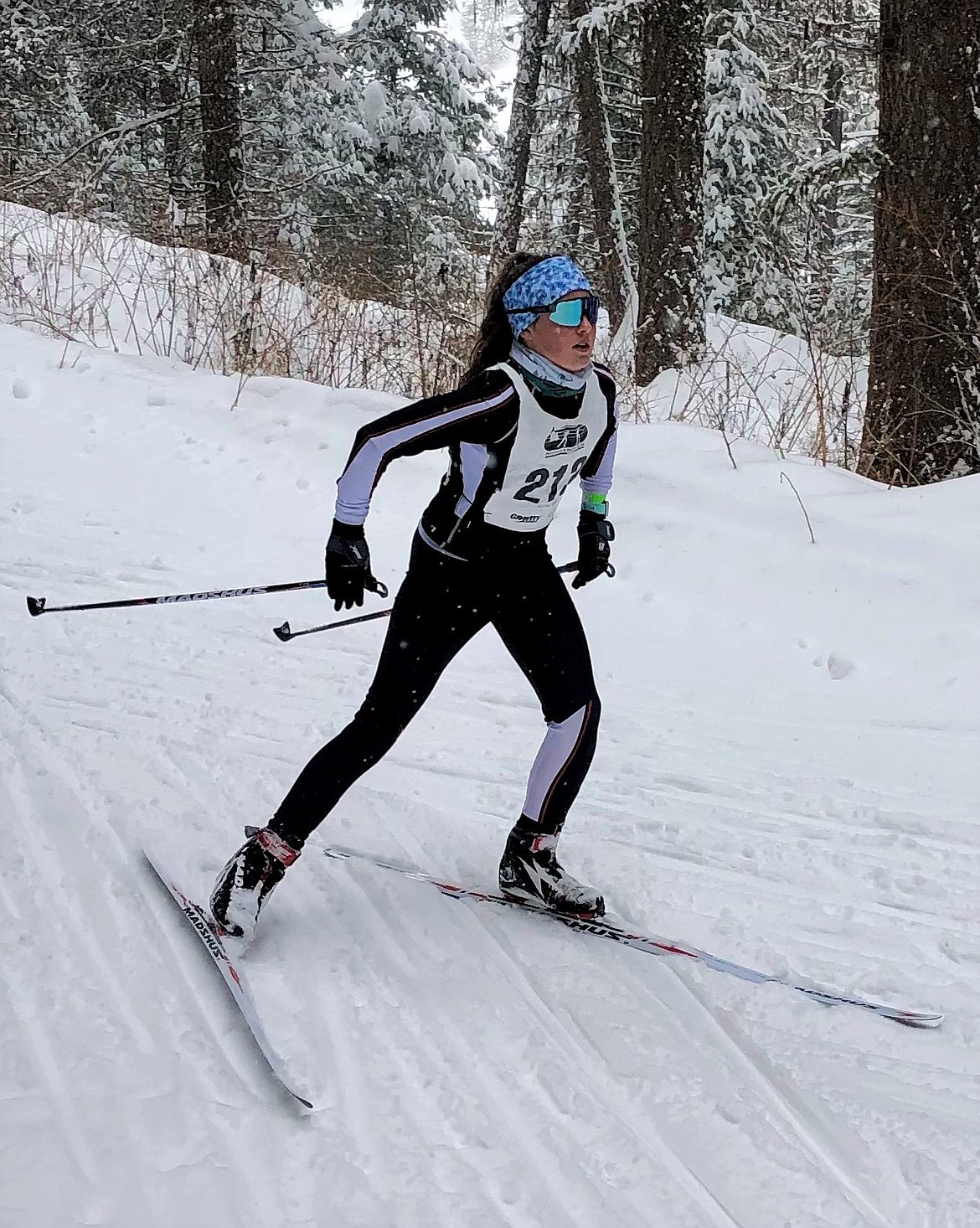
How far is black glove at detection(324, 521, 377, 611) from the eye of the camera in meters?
2.78

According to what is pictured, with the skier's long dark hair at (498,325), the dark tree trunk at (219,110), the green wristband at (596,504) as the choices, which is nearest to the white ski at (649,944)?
the green wristband at (596,504)

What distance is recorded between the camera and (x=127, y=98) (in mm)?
16109

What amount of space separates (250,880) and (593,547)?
1421mm

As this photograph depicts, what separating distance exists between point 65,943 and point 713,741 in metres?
2.46

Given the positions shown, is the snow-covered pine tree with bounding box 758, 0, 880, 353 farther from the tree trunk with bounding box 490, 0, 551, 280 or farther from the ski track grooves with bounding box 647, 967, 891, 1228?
the ski track grooves with bounding box 647, 967, 891, 1228

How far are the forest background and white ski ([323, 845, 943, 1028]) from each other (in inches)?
142

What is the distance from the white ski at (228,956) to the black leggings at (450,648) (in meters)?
0.31

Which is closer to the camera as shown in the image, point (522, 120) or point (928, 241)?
point (928, 241)

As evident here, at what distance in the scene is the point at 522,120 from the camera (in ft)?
38.6

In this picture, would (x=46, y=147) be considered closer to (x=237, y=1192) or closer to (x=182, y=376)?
(x=182, y=376)

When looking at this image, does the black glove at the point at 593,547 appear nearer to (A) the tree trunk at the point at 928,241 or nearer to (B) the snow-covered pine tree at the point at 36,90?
(A) the tree trunk at the point at 928,241

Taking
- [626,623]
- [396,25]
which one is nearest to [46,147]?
[396,25]

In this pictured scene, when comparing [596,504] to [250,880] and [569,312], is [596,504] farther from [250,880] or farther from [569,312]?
[250,880]

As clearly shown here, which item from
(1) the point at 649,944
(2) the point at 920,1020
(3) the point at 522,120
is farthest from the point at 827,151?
(2) the point at 920,1020
